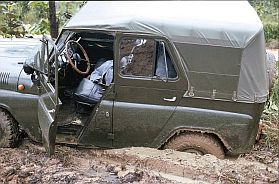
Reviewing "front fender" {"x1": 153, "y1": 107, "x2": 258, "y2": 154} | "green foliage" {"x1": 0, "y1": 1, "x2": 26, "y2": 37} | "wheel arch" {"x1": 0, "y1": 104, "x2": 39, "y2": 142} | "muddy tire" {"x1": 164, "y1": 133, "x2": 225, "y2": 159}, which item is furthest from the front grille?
"green foliage" {"x1": 0, "y1": 1, "x2": 26, "y2": 37}

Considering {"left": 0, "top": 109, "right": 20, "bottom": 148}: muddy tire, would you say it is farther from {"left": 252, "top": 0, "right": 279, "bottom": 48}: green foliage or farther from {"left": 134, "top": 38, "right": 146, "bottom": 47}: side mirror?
{"left": 252, "top": 0, "right": 279, "bottom": 48}: green foliage

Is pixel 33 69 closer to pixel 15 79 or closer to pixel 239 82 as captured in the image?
pixel 15 79

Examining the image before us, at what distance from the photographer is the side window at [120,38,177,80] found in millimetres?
4480

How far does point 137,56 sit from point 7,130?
6.02 ft

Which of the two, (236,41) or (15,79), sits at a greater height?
(236,41)

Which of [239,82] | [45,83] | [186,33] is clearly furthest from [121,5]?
[239,82]

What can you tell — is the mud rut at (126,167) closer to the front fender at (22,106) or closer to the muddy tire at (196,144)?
the muddy tire at (196,144)

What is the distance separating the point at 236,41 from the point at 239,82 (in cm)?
45

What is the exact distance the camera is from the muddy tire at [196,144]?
4848 mm

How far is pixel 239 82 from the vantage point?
450 cm

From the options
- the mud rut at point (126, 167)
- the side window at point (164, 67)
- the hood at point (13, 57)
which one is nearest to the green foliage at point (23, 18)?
the hood at point (13, 57)

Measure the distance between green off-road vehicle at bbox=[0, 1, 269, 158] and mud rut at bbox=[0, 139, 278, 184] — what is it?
19 centimetres

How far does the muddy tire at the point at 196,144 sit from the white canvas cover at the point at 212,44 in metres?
0.56

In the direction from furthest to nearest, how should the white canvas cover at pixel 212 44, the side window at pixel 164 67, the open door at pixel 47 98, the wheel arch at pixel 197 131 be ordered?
the wheel arch at pixel 197 131, the side window at pixel 164 67, the white canvas cover at pixel 212 44, the open door at pixel 47 98
